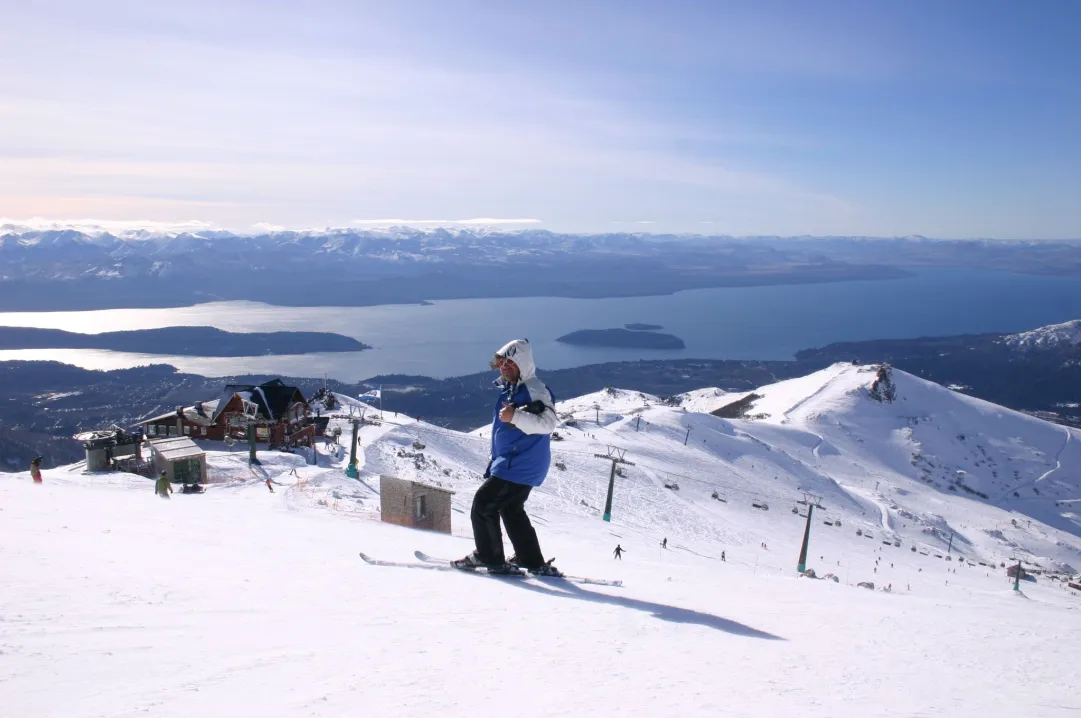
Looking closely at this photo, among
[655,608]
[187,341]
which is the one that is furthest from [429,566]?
[187,341]

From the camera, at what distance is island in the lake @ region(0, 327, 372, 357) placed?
161 meters

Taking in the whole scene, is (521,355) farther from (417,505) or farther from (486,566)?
(417,505)

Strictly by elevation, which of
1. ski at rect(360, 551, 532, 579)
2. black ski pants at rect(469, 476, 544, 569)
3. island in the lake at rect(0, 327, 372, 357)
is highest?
black ski pants at rect(469, 476, 544, 569)

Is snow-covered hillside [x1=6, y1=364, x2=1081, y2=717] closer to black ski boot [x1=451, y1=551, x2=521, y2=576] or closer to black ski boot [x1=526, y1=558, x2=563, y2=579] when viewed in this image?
black ski boot [x1=451, y1=551, x2=521, y2=576]

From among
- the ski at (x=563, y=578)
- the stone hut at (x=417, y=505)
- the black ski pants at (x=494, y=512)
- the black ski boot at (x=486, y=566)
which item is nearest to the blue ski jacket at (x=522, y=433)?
the black ski pants at (x=494, y=512)

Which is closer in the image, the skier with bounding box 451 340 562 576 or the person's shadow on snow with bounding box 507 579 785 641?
the person's shadow on snow with bounding box 507 579 785 641

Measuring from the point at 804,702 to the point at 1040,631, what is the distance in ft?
15.8

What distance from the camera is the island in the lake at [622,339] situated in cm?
18538

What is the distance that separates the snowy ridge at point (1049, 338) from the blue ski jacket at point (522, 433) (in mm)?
216898

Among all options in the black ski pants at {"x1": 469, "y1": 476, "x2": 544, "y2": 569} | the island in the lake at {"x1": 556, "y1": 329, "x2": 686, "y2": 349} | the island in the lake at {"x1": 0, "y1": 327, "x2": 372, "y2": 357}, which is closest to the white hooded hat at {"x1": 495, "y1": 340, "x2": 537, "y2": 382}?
the black ski pants at {"x1": 469, "y1": 476, "x2": 544, "y2": 569}

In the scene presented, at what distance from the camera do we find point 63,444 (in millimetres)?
68750

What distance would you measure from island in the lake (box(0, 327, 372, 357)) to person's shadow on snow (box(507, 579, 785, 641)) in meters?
165

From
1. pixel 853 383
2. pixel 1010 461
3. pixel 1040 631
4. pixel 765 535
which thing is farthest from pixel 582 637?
pixel 853 383

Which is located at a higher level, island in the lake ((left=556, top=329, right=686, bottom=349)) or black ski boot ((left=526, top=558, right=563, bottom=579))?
black ski boot ((left=526, top=558, right=563, bottom=579))
